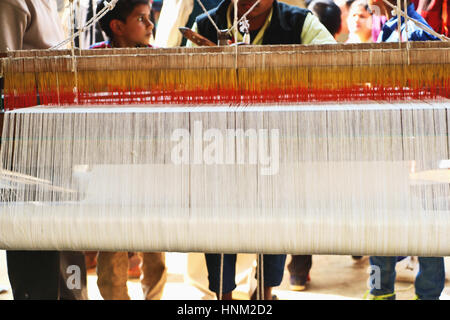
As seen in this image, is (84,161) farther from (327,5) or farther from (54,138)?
(327,5)

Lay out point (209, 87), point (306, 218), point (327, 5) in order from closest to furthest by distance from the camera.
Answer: point (306, 218) → point (209, 87) → point (327, 5)

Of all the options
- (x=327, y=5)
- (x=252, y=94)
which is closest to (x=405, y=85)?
(x=252, y=94)

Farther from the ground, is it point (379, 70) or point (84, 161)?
point (379, 70)

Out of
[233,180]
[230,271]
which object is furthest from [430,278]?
[233,180]

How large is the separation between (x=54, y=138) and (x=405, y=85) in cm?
84

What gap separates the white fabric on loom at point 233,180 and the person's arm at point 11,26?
2.15 feet

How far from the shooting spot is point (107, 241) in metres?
1.08

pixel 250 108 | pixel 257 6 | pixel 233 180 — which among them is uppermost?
pixel 257 6

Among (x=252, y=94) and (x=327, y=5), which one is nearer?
(x=252, y=94)
